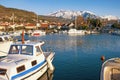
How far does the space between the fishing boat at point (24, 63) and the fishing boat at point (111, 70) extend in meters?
6.50

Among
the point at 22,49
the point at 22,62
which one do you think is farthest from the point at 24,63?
the point at 22,49

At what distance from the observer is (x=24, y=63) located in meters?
18.8

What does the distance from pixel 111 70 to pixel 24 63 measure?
7022 millimetres

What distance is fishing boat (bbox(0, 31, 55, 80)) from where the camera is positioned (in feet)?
56.4

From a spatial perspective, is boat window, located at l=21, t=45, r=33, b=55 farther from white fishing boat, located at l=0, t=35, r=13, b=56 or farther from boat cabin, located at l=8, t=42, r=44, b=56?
white fishing boat, located at l=0, t=35, r=13, b=56

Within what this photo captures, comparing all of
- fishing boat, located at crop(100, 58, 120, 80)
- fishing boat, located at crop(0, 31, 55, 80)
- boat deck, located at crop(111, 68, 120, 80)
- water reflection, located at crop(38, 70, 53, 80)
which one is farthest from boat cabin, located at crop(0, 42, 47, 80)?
boat deck, located at crop(111, 68, 120, 80)

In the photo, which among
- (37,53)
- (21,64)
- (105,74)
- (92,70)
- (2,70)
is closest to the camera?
(105,74)

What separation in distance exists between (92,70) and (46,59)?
5.93 metres

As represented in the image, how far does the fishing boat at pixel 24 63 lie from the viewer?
17188 millimetres

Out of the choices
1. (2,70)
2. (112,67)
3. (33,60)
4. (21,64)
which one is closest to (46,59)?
(33,60)

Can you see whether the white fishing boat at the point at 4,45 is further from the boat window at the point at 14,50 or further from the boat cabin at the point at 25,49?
the boat cabin at the point at 25,49

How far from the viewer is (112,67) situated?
50.5 feet

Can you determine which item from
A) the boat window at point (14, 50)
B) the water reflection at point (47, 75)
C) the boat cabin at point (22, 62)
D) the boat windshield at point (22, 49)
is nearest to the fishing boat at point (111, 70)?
the boat cabin at point (22, 62)

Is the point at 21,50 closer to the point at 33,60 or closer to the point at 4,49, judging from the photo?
the point at 33,60
